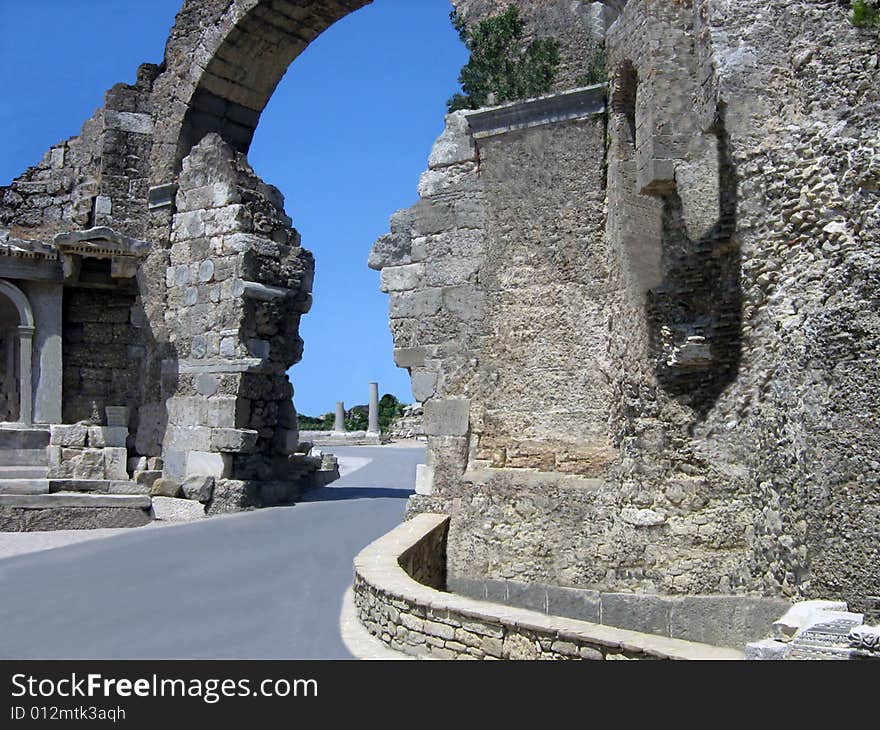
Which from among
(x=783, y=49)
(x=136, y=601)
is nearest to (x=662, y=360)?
(x=783, y=49)

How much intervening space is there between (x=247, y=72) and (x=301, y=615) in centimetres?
721

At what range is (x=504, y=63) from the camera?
6969 mm

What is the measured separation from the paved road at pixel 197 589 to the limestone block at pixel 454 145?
2.95m

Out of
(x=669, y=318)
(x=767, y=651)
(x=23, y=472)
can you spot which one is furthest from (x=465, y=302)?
→ (x=23, y=472)

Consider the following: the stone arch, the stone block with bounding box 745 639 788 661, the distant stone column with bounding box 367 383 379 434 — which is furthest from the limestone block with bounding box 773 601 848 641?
the distant stone column with bounding box 367 383 379 434

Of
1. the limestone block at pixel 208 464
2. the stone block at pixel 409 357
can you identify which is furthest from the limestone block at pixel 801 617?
the limestone block at pixel 208 464

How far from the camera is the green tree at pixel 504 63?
6766 mm

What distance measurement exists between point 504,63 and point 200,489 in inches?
188

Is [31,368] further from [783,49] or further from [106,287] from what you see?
[783,49]

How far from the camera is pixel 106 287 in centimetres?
959

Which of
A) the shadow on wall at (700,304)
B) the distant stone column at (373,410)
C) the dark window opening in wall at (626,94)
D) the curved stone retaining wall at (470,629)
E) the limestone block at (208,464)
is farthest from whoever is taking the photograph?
the distant stone column at (373,410)

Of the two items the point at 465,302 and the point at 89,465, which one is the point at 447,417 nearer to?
the point at 465,302

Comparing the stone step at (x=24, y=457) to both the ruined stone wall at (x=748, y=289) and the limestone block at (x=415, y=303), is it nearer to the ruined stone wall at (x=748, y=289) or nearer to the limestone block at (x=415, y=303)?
the limestone block at (x=415, y=303)

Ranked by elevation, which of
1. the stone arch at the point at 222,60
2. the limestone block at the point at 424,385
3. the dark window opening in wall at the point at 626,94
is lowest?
the limestone block at the point at 424,385
